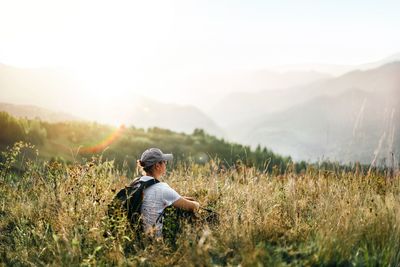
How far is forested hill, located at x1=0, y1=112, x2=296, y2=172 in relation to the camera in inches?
1251

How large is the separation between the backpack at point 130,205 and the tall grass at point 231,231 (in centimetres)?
15

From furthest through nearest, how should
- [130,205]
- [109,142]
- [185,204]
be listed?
1. [109,142]
2. [130,205]
3. [185,204]

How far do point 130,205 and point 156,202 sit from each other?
1.17ft

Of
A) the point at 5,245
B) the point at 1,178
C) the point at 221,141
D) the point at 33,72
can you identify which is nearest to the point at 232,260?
the point at 5,245

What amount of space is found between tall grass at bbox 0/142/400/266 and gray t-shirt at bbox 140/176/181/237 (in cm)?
26

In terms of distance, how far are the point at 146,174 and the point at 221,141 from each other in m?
54.0

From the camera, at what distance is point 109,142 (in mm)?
48938

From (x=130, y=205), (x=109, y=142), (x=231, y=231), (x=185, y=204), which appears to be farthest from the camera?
(x=109, y=142)

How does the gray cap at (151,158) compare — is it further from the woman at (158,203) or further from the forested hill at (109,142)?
the forested hill at (109,142)

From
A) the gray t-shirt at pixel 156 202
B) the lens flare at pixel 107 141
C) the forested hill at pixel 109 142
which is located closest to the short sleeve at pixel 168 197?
the gray t-shirt at pixel 156 202

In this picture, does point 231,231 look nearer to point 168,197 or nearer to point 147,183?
point 168,197

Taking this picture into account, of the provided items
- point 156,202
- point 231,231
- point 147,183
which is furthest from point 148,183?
point 231,231

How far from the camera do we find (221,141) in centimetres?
6003

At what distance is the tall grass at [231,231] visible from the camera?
466 centimetres
